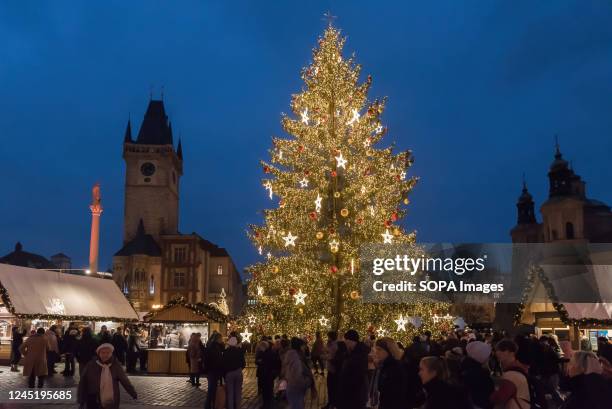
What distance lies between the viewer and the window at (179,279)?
76.9 m

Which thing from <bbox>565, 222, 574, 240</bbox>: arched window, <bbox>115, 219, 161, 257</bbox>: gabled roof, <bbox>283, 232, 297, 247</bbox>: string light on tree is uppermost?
<bbox>565, 222, 574, 240</bbox>: arched window

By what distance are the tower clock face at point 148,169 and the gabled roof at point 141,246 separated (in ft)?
30.6

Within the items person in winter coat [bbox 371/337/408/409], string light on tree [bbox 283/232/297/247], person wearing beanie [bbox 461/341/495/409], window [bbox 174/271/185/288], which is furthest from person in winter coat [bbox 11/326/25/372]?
window [bbox 174/271/185/288]

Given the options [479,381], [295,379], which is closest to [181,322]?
[295,379]

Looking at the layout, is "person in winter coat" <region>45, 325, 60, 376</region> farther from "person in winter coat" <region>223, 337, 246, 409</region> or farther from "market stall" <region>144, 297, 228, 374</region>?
"person in winter coat" <region>223, 337, 246, 409</region>

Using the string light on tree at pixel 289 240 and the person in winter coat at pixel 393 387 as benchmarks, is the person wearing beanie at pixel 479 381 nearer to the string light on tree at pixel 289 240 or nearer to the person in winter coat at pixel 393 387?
the person in winter coat at pixel 393 387

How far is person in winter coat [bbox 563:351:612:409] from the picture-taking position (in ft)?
19.9

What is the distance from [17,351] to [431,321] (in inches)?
601

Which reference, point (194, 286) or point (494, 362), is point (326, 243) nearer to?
point (494, 362)

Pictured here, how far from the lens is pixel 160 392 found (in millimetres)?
17812

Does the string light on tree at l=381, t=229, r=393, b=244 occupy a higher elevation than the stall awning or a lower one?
higher

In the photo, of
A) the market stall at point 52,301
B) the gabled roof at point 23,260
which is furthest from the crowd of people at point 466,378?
the gabled roof at point 23,260

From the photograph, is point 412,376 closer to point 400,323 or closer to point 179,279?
point 400,323

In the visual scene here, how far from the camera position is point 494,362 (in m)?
19.7
